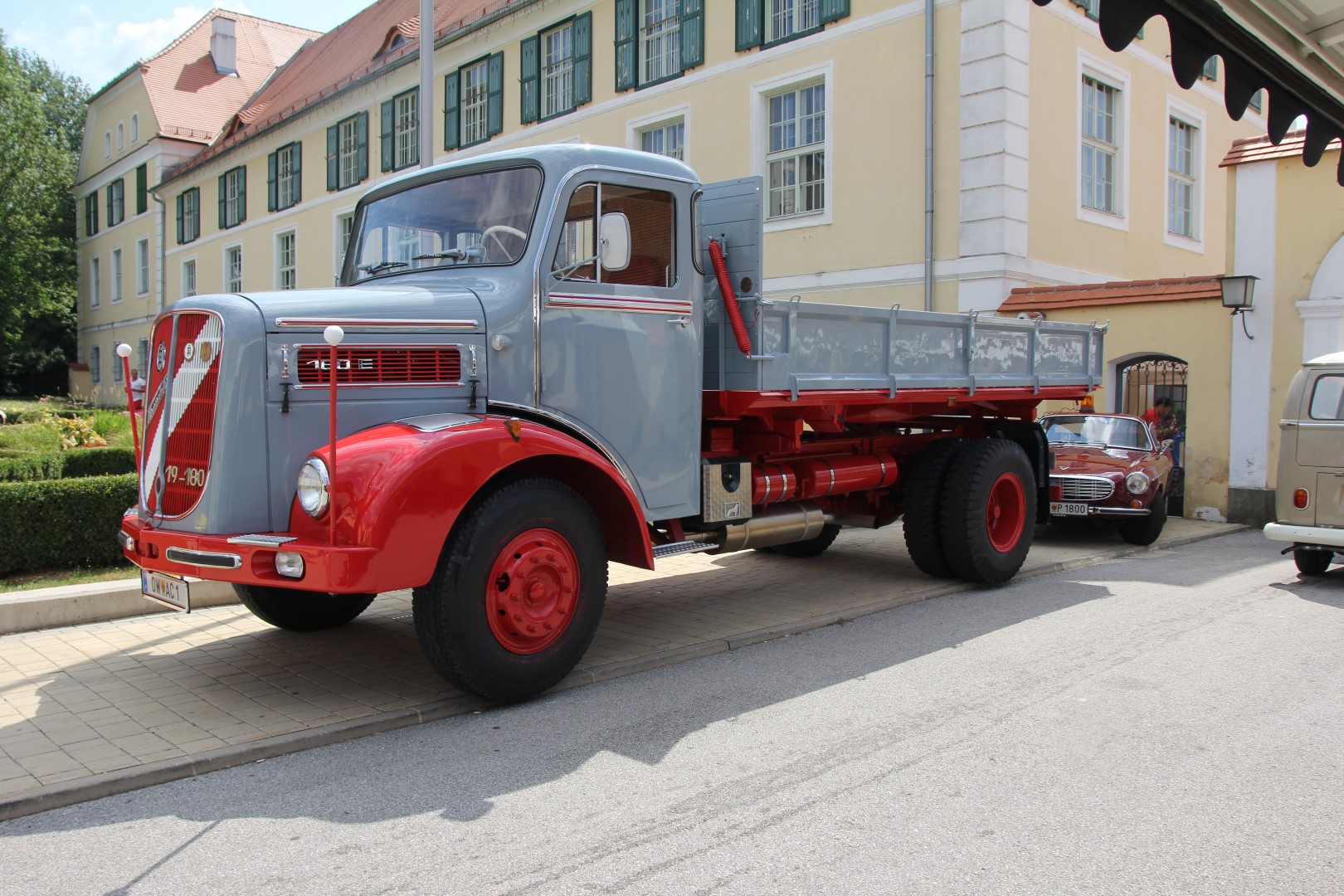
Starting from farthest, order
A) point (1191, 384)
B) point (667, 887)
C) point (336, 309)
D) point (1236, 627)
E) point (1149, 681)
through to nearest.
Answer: point (1191, 384)
point (1236, 627)
point (1149, 681)
point (336, 309)
point (667, 887)

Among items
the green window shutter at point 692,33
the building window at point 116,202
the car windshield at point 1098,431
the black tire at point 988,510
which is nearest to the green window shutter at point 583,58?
the green window shutter at point 692,33

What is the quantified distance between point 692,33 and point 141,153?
28.9 m

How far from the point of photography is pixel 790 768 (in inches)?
172

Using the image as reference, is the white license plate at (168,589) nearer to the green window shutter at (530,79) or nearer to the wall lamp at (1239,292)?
the wall lamp at (1239,292)

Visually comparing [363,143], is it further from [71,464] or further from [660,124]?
[71,464]

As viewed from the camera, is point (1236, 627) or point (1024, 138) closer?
point (1236, 627)

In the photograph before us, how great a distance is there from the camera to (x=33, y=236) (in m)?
40.3

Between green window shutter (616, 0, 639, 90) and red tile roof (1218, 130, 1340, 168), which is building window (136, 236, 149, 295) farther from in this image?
red tile roof (1218, 130, 1340, 168)

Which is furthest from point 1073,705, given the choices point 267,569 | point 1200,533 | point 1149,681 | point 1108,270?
point 1108,270

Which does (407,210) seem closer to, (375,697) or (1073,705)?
(375,697)

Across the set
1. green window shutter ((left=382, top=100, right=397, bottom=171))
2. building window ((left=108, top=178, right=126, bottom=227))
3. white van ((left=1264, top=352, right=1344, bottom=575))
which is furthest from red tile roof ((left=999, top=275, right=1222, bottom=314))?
building window ((left=108, top=178, right=126, bottom=227))

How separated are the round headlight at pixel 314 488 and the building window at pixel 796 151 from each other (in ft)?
38.8

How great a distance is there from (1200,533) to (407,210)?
32.4 feet

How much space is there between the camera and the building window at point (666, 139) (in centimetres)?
1742
